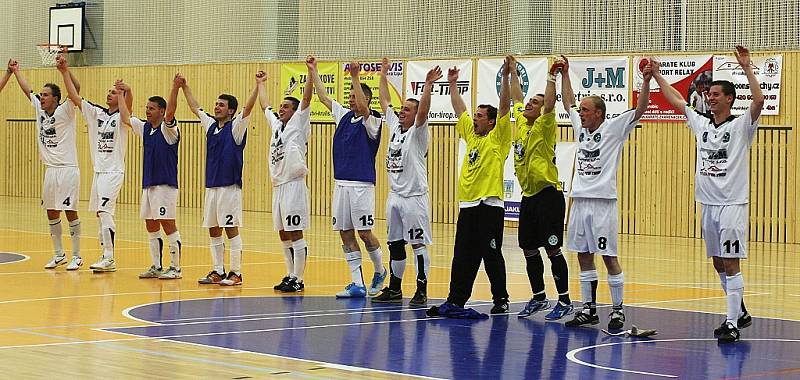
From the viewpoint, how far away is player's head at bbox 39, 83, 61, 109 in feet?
50.2

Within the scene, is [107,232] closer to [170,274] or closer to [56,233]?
[56,233]

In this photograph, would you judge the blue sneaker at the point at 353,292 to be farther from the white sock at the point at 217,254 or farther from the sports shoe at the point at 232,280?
the white sock at the point at 217,254

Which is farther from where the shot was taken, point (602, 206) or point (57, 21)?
point (57, 21)

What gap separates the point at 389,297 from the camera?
489 inches

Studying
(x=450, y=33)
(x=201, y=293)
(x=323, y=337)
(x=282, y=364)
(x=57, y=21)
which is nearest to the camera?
(x=282, y=364)

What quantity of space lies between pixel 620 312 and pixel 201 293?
15.4 feet

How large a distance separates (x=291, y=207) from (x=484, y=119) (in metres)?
2.85

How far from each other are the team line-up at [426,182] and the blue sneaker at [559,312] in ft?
0.03

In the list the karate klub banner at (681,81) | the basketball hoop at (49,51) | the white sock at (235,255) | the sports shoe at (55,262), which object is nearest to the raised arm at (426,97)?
the white sock at (235,255)

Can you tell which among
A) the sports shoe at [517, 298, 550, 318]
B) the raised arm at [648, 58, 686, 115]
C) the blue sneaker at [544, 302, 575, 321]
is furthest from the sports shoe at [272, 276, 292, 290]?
the raised arm at [648, 58, 686, 115]

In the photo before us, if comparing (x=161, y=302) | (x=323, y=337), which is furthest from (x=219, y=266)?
(x=323, y=337)

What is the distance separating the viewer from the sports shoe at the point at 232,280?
45.1ft

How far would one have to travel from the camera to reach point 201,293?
42.7 ft

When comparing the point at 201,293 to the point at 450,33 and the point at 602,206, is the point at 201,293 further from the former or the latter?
the point at 450,33
